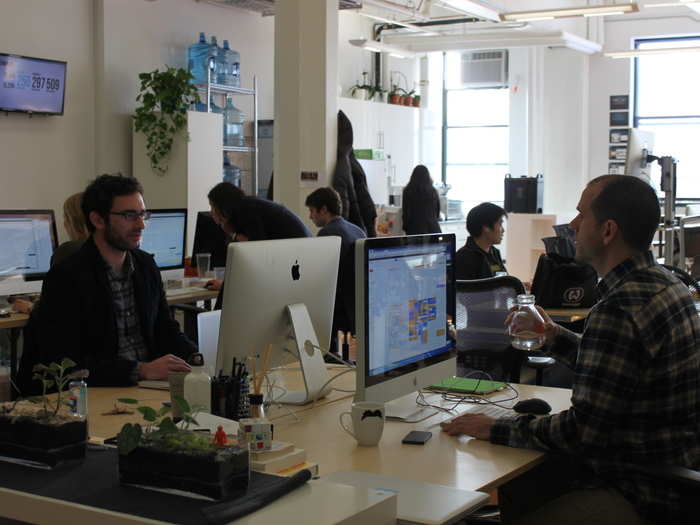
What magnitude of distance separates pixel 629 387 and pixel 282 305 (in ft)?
3.24

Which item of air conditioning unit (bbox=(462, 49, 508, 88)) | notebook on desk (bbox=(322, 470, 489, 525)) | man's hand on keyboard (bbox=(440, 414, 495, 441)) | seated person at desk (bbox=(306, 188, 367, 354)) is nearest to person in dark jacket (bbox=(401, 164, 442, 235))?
seated person at desk (bbox=(306, 188, 367, 354))

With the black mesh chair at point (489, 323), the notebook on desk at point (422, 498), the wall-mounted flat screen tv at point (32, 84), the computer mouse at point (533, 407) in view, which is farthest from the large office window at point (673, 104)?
the notebook on desk at point (422, 498)

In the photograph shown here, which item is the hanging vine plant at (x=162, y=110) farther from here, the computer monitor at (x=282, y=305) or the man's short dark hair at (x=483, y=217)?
the computer monitor at (x=282, y=305)

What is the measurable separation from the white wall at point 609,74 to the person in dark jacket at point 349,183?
582 cm

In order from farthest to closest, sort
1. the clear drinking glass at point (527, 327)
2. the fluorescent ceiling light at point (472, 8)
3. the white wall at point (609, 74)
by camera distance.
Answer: the white wall at point (609, 74)
the fluorescent ceiling light at point (472, 8)
the clear drinking glass at point (527, 327)

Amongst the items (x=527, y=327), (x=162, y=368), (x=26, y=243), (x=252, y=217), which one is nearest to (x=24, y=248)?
(x=26, y=243)

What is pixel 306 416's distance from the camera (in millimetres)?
2598

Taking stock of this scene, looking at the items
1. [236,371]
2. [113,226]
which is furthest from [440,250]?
[113,226]

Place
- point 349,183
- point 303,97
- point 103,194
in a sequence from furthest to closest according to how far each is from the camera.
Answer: point 349,183, point 303,97, point 103,194

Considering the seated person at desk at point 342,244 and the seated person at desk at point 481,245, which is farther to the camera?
the seated person at desk at point 342,244

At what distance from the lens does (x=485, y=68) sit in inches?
503

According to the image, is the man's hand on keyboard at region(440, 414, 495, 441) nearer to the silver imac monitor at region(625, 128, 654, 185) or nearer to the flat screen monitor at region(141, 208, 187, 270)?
the flat screen monitor at region(141, 208, 187, 270)

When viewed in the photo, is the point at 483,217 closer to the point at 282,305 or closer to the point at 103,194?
the point at 103,194

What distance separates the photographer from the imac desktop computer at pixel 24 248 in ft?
15.2
